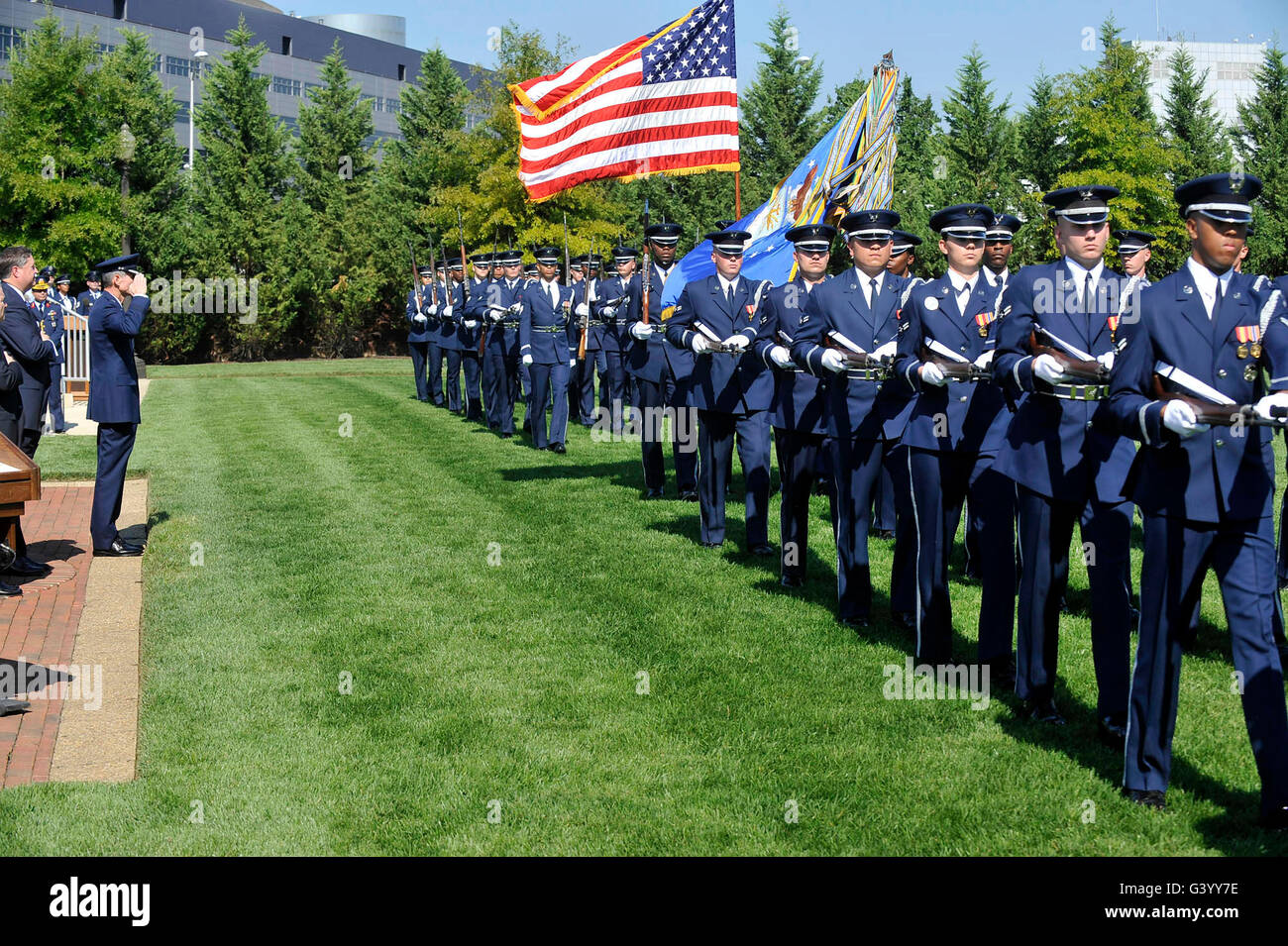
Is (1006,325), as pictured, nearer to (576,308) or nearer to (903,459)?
(903,459)

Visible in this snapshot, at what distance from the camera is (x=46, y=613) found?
878 cm

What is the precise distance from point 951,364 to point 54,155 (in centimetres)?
3381

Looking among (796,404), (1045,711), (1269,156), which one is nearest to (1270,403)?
(1045,711)

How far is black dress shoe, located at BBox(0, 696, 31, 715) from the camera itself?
6.62m

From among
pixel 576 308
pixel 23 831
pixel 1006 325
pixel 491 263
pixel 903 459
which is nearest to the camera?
pixel 23 831

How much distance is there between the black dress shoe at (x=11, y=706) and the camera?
662 cm

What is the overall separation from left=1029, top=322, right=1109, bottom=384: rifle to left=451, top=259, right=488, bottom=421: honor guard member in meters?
14.1

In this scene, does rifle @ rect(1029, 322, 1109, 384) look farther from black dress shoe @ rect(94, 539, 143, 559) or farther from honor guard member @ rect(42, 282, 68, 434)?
honor guard member @ rect(42, 282, 68, 434)

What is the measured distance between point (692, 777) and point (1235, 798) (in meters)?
2.24

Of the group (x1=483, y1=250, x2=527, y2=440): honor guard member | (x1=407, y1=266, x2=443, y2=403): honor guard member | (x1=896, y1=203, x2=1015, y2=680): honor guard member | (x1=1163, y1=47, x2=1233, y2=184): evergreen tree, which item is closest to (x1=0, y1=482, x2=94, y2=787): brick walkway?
(x1=896, y1=203, x2=1015, y2=680): honor guard member

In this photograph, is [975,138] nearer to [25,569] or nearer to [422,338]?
[422,338]

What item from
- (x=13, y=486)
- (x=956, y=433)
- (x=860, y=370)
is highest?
(x=860, y=370)
